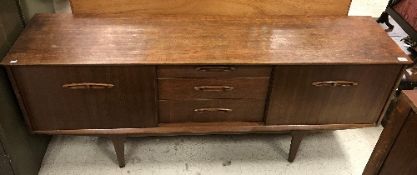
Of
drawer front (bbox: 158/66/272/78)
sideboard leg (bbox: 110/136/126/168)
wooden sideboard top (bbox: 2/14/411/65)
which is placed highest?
wooden sideboard top (bbox: 2/14/411/65)

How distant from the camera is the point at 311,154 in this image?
1.62 meters

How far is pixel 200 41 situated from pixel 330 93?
0.46 m

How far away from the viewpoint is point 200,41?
1.25 metres

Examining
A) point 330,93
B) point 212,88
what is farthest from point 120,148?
point 330,93

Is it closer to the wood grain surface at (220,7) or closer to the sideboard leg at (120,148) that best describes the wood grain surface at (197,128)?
the sideboard leg at (120,148)

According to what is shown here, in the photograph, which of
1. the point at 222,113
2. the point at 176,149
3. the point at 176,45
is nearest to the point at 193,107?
the point at 222,113

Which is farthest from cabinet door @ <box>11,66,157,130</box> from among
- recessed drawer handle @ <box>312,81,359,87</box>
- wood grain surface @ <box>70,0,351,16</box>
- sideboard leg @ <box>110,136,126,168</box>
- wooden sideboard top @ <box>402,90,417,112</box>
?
wooden sideboard top @ <box>402,90,417,112</box>

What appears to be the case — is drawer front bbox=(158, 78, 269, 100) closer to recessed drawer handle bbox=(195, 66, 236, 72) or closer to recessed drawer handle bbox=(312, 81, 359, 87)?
recessed drawer handle bbox=(195, 66, 236, 72)

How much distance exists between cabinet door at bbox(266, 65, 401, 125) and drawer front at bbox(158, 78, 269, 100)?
0.06m

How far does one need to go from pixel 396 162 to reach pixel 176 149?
35.6 inches

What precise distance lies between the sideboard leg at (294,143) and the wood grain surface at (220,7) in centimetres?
45

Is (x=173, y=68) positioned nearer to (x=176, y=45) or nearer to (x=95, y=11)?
(x=176, y=45)

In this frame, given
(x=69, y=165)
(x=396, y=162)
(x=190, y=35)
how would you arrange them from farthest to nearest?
1. (x=69, y=165)
2. (x=190, y=35)
3. (x=396, y=162)

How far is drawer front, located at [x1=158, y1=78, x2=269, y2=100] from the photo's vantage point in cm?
122
